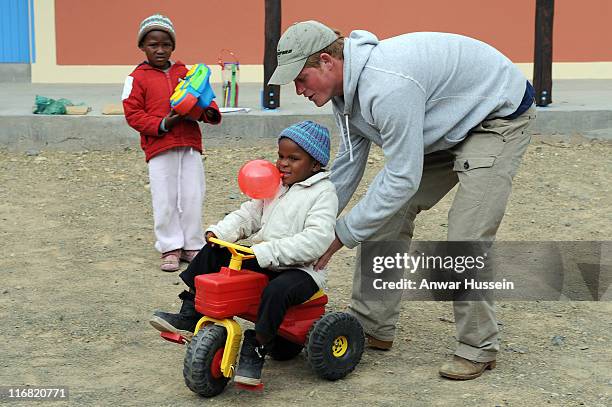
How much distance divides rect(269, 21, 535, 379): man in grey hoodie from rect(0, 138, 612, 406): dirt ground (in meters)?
0.33

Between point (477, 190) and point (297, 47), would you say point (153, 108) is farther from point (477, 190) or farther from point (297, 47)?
point (477, 190)

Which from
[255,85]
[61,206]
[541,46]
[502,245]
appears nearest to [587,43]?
[541,46]

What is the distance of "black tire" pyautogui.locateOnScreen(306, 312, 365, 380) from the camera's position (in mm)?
4453

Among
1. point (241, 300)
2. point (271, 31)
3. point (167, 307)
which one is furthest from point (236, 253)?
point (271, 31)

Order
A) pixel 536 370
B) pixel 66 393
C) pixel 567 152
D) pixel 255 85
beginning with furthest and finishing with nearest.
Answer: pixel 255 85 → pixel 567 152 → pixel 536 370 → pixel 66 393

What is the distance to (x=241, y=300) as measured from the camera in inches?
169

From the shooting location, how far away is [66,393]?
14.5 ft

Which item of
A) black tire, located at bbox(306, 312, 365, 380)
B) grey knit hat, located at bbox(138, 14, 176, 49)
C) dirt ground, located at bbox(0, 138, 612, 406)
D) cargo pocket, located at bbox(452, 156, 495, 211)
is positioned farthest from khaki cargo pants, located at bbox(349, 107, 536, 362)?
grey knit hat, located at bbox(138, 14, 176, 49)

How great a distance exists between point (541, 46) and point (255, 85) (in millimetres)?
3785

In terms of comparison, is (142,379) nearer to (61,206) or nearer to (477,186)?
(477,186)

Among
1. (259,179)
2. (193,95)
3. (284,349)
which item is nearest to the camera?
(259,179)

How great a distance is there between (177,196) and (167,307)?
1122mm

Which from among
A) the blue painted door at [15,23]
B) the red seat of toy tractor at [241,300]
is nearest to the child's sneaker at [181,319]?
the red seat of toy tractor at [241,300]

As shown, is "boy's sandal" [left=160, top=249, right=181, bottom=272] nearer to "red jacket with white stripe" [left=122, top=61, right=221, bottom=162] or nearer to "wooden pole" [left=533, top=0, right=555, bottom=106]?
"red jacket with white stripe" [left=122, top=61, right=221, bottom=162]
